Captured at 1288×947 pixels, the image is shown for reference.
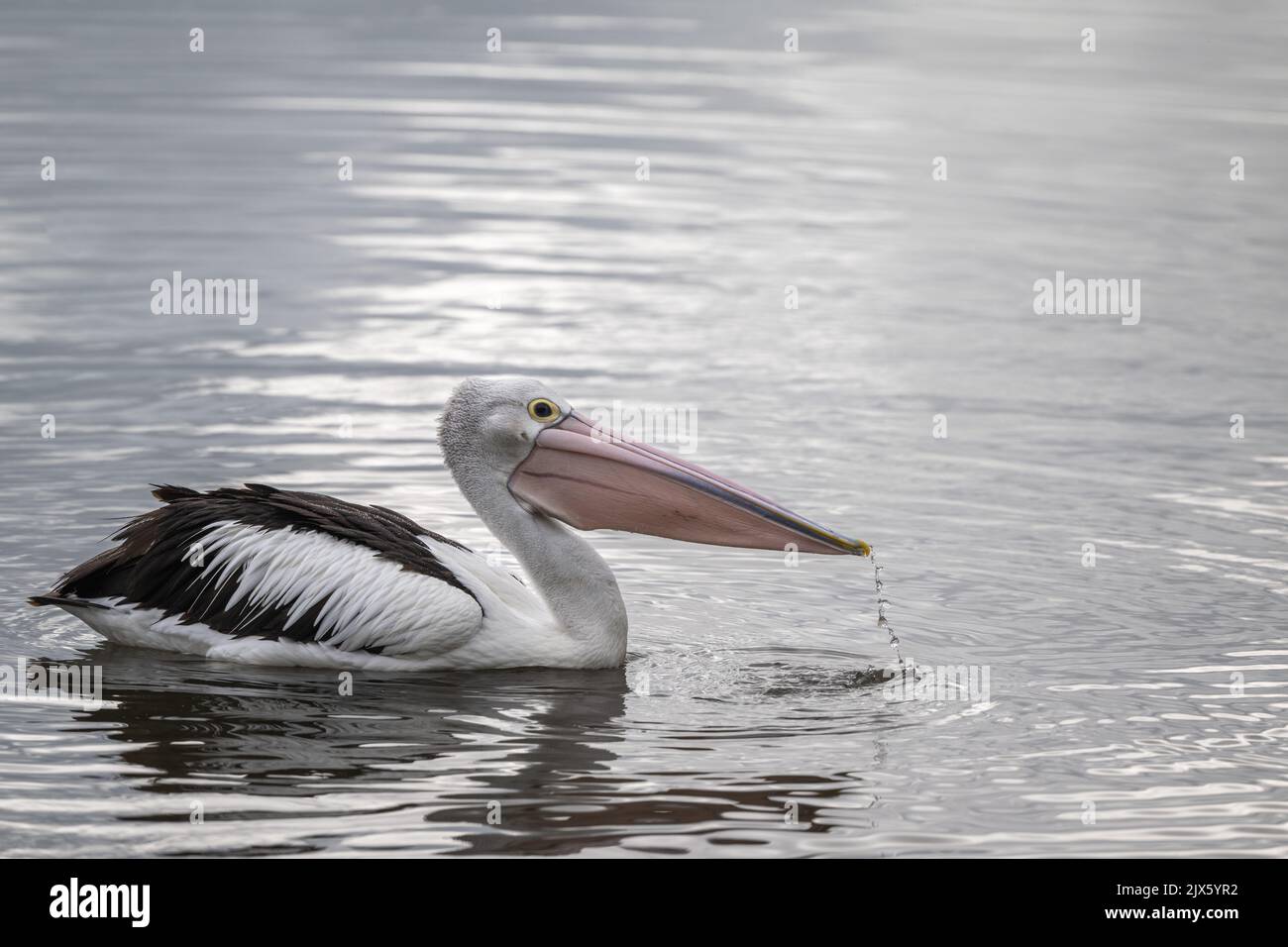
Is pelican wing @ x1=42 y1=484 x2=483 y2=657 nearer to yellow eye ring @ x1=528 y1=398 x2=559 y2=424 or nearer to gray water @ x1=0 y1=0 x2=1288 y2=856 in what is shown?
gray water @ x1=0 y1=0 x2=1288 y2=856

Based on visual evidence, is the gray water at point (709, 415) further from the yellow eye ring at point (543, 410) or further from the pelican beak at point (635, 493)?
the yellow eye ring at point (543, 410)

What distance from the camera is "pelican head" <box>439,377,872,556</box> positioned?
6.71m

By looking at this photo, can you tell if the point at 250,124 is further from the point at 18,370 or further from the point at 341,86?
the point at 18,370

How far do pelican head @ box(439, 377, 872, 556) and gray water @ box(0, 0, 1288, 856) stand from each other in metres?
0.53

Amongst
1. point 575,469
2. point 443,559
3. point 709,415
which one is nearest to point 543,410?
point 575,469

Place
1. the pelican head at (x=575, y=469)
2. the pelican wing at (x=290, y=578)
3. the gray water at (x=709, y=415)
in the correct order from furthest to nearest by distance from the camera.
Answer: the pelican head at (x=575, y=469) → the pelican wing at (x=290, y=578) → the gray water at (x=709, y=415)

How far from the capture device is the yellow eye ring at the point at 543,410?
22.4 feet

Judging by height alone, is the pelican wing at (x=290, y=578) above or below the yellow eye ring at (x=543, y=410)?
below

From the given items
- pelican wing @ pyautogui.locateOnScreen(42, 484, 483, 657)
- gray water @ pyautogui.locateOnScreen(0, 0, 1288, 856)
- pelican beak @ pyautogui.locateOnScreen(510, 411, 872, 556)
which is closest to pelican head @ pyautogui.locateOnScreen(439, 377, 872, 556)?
pelican beak @ pyautogui.locateOnScreen(510, 411, 872, 556)

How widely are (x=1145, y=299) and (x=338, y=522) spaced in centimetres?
779

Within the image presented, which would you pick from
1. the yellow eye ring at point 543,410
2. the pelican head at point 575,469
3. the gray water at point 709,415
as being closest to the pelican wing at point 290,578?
the gray water at point 709,415

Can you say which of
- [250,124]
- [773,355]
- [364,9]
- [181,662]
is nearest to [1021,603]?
[181,662]

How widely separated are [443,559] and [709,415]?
371 centimetres

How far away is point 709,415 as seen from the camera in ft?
33.5
